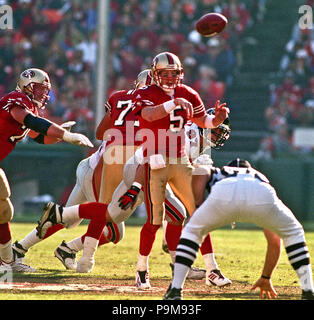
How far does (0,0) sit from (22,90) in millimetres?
11229

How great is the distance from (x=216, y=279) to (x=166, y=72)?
5.87ft

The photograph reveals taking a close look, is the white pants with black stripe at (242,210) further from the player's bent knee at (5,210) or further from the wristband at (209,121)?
the player's bent knee at (5,210)

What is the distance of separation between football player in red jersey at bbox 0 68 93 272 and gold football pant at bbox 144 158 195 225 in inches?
31.8

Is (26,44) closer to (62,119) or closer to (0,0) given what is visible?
(0,0)

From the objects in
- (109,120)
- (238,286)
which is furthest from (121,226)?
(238,286)

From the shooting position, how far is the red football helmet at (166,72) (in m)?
6.09

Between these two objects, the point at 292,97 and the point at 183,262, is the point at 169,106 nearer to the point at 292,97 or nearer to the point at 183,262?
the point at 183,262

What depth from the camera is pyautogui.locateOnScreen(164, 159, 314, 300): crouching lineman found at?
494cm

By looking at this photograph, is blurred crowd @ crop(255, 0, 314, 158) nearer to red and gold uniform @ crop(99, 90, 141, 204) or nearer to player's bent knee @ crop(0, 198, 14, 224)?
red and gold uniform @ crop(99, 90, 141, 204)

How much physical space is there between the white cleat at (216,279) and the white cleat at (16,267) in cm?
176

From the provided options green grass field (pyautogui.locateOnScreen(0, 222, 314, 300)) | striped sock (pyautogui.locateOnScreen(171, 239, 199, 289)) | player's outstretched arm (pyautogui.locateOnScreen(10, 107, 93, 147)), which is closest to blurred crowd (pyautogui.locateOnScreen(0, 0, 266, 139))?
green grass field (pyautogui.locateOnScreen(0, 222, 314, 300))

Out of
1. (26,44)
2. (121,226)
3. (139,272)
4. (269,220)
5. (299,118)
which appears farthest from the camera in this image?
(26,44)

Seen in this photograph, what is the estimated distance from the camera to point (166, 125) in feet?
20.1

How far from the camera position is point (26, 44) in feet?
56.2
